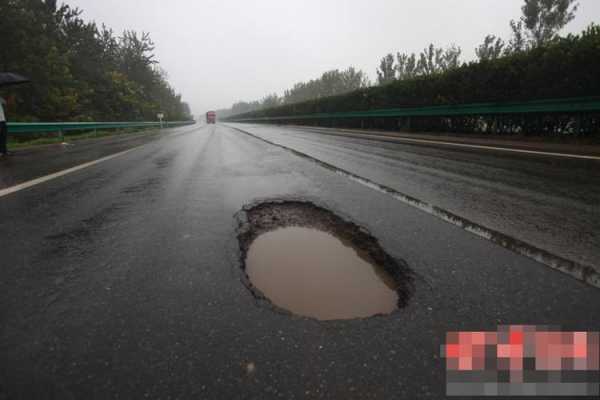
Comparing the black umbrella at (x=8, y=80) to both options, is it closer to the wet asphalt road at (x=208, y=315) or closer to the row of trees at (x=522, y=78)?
the wet asphalt road at (x=208, y=315)

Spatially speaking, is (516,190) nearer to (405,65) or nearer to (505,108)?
(505,108)

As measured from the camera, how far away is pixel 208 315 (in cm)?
131

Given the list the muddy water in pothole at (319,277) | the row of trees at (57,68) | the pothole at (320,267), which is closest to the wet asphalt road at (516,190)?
the pothole at (320,267)

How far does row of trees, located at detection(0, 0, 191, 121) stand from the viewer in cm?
1934

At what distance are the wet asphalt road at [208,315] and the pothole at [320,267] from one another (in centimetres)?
12

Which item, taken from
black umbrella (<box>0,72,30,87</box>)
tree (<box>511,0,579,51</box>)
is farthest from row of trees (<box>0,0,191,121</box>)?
tree (<box>511,0,579,51</box>)

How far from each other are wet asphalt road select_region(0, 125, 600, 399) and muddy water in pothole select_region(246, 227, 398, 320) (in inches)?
6.7

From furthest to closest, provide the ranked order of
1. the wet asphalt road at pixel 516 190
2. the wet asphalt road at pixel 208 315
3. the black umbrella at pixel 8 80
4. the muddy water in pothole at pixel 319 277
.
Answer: the black umbrella at pixel 8 80 → the wet asphalt road at pixel 516 190 → the muddy water in pothole at pixel 319 277 → the wet asphalt road at pixel 208 315

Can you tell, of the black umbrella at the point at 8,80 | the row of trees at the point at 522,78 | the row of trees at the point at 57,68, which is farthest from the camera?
the row of trees at the point at 57,68

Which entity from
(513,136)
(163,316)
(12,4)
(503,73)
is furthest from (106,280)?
(12,4)

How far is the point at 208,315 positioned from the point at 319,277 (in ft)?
2.55

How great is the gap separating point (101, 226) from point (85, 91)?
3099 cm

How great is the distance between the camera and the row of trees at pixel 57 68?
1934 centimetres

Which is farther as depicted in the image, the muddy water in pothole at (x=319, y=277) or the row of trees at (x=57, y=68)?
the row of trees at (x=57, y=68)
